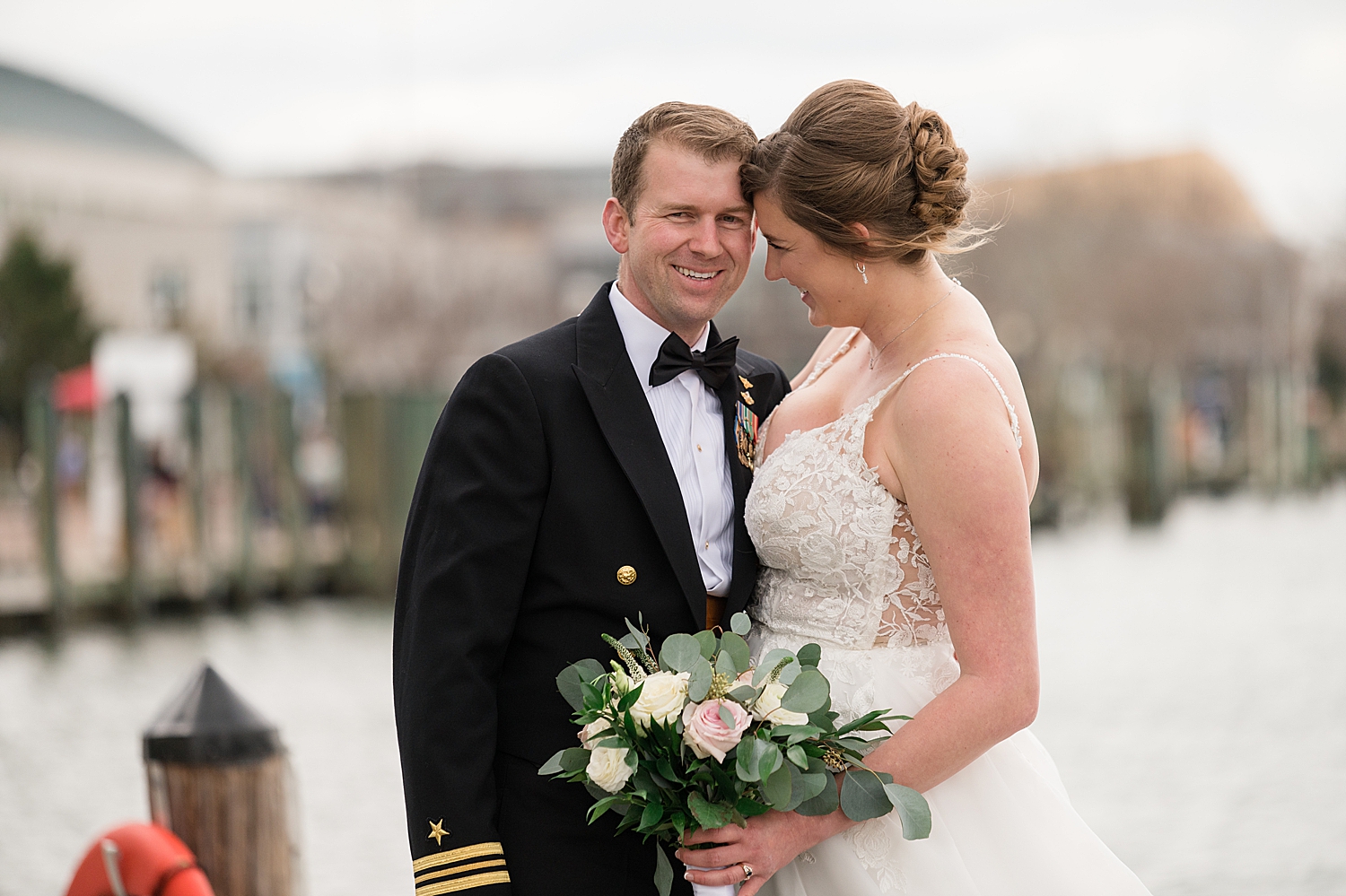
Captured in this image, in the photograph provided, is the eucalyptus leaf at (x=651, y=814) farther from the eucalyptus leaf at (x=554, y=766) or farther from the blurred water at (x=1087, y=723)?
the blurred water at (x=1087, y=723)

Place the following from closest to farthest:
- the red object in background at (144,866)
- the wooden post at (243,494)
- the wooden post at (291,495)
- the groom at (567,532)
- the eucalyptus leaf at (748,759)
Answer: the eucalyptus leaf at (748,759) < the groom at (567,532) < the red object in background at (144,866) < the wooden post at (243,494) < the wooden post at (291,495)

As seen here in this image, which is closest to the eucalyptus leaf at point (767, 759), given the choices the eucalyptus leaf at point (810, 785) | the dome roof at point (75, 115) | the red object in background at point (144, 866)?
the eucalyptus leaf at point (810, 785)

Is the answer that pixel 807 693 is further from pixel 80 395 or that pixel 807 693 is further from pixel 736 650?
pixel 80 395

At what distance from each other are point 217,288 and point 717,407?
44076 millimetres

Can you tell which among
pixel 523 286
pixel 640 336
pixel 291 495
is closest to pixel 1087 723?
pixel 640 336

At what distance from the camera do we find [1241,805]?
818cm

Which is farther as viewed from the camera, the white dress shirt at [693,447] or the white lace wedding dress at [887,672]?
the white dress shirt at [693,447]

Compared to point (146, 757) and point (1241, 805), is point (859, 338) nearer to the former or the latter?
point (146, 757)

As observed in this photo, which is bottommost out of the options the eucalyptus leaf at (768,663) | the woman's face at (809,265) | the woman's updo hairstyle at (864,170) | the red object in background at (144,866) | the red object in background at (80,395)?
the red object in background at (144,866)

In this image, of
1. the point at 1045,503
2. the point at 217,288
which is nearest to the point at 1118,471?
the point at 1045,503

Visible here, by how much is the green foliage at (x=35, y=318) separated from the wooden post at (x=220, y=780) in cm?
2811

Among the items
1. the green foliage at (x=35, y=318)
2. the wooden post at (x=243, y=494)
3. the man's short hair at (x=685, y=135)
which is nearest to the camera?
the man's short hair at (x=685, y=135)

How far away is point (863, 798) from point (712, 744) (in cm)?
39

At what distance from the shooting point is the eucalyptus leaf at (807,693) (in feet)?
8.39
